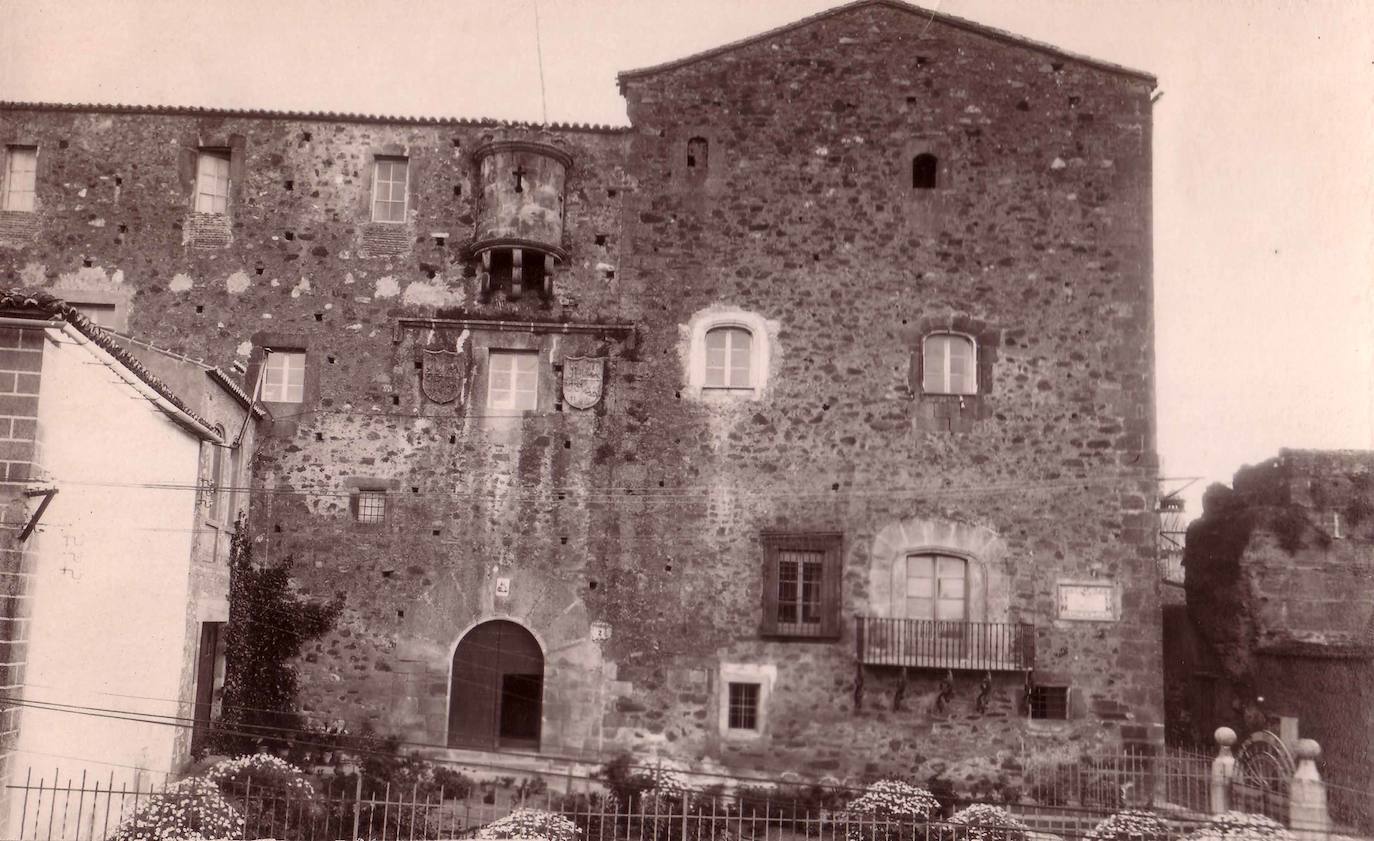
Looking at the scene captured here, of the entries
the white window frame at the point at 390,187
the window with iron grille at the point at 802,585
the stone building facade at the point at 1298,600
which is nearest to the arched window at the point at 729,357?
the window with iron grille at the point at 802,585

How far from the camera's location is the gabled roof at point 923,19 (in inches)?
778

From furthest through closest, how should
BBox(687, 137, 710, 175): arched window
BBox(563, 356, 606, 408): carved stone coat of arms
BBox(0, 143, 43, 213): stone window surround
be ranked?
BBox(687, 137, 710, 175): arched window, BBox(0, 143, 43, 213): stone window surround, BBox(563, 356, 606, 408): carved stone coat of arms

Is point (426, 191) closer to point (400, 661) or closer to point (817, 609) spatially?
point (400, 661)

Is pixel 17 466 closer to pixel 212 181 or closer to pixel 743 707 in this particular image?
pixel 212 181

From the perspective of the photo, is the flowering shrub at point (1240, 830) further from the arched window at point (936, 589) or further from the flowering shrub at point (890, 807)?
the arched window at point (936, 589)

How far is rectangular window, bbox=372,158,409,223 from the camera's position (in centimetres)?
1994

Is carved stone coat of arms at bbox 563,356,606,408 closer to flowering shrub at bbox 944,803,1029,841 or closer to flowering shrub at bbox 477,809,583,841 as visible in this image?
flowering shrub at bbox 477,809,583,841

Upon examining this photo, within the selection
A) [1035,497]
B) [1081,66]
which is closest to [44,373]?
[1035,497]

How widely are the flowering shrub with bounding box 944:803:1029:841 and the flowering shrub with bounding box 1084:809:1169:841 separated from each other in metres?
1.01

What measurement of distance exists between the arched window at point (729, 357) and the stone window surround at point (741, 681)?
464 cm

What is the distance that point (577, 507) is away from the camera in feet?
62.7

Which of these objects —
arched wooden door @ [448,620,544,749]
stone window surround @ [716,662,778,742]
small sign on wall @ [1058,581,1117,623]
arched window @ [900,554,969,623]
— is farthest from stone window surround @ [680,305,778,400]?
small sign on wall @ [1058,581,1117,623]

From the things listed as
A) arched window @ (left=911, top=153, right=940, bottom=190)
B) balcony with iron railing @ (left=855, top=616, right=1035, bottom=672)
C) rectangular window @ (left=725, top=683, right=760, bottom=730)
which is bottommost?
rectangular window @ (left=725, top=683, right=760, bottom=730)

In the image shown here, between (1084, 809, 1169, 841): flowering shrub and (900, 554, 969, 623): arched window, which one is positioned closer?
(1084, 809, 1169, 841): flowering shrub
